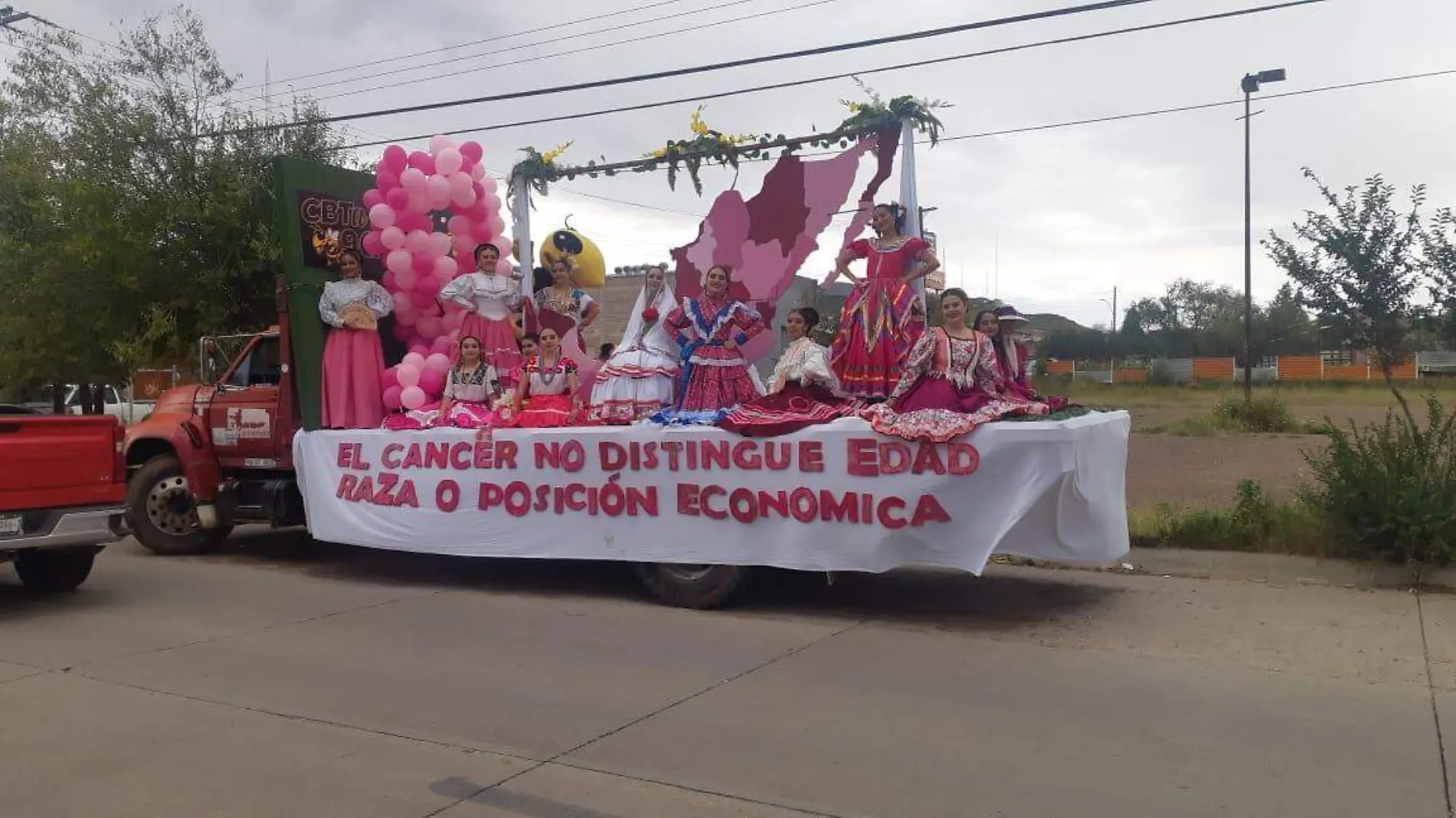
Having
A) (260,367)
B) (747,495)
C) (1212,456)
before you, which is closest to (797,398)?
(747,495)

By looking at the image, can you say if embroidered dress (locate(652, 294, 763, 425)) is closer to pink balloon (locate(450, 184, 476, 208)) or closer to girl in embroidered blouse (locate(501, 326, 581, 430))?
girl in embroidered blouse (locate(501, 326, 581, 430))

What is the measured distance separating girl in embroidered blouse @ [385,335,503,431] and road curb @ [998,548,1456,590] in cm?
470

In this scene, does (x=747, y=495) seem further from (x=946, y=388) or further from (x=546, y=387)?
(x=546, y=387)

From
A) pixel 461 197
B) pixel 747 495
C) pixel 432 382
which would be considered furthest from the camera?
pixel 461 197

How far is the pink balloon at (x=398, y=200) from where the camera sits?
10188 millimetres

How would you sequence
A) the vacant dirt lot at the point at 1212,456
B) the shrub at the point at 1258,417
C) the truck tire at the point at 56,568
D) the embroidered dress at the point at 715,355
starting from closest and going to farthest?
the embroidered dress at the point at 715,355
the truck tire at the point at 56,568
the vacant dirt lot at the point at 1212,456
the shrub at the point at 1258,417

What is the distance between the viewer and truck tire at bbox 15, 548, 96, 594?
8.81 m

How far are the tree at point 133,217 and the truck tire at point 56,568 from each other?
759 cm

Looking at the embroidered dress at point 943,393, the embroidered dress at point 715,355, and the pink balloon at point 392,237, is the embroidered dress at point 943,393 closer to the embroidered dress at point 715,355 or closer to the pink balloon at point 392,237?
the embroidered dress at point 715,355

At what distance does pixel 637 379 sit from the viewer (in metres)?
8.70

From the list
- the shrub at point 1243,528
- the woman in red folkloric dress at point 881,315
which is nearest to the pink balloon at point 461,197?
the woman in red folkloric dress at point 881,315

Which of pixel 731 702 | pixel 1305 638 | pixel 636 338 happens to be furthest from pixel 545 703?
pixel 1305 638

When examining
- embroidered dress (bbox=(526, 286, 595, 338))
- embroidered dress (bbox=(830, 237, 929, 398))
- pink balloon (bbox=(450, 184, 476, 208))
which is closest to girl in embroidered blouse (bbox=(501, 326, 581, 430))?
embroidered dress (bbox=(526, 286, 595, 338))

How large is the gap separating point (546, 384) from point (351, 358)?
194 cm
